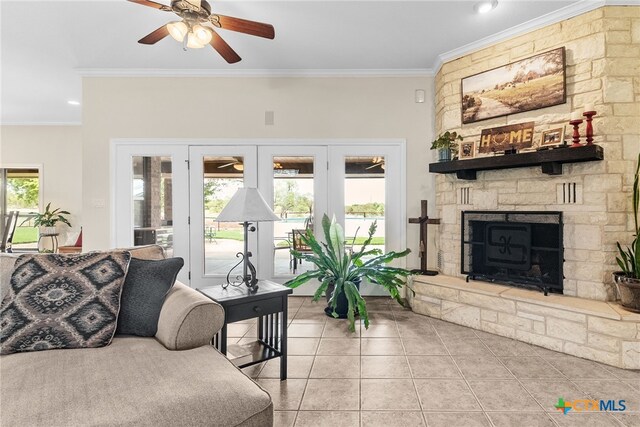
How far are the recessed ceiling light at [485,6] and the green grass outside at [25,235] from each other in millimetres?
8266

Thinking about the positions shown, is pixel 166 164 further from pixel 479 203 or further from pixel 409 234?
pixel 479 203

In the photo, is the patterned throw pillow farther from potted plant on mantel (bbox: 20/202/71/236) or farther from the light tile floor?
potted plant on mantel (bbox: 20/202/71/236)

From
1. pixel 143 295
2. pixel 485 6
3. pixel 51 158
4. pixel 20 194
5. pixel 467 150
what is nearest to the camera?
pixel 143 295

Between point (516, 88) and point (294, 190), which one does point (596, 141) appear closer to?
point (516, 88)

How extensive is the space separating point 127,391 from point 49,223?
21.3 feet

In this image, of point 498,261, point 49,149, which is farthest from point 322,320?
point 49,149

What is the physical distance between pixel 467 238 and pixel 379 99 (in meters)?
1.95

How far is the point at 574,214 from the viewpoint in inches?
112

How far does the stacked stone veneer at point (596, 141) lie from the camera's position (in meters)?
2.68

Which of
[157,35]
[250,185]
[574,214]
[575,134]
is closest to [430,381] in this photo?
[574,214]

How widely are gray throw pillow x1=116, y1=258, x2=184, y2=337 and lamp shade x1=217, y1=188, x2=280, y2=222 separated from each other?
1.59ft

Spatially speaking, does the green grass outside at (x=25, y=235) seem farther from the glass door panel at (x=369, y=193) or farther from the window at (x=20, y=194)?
the glass door panel at (x=369, y=193)

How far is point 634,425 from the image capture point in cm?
175

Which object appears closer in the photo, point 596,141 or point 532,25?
point 596,141
